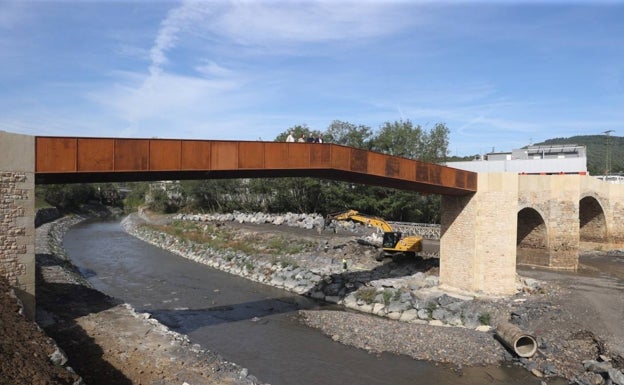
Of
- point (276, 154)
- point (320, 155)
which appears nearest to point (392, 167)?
point (320, 155)

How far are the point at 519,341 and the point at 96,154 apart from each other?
1529cm

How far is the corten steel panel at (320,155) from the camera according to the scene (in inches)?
722

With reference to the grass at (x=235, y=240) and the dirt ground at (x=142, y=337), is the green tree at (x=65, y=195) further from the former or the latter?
the dirt ground at (x=142, y=337)

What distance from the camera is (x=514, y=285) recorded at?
898 inches

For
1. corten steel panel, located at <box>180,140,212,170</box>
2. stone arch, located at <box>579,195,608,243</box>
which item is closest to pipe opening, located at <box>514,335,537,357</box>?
corten steel panel, located at <box>180,140,212,170</box>

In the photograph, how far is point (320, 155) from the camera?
1847 cm

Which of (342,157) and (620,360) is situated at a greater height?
(342,157)

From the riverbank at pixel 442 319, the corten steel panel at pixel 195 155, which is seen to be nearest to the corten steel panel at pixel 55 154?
the corten steel panel at pixel 195 155

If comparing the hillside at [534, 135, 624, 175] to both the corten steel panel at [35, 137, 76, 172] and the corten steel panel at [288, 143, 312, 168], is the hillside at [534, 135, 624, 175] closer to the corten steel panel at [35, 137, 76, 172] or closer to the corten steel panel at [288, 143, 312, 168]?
the corten steel panel at [288, 143, 312, 168]

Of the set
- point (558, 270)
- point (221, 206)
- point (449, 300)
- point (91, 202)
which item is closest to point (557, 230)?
point (558, 270)

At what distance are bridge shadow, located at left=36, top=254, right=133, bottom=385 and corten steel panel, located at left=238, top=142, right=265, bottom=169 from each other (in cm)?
720

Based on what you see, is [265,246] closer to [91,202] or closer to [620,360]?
[620,360]

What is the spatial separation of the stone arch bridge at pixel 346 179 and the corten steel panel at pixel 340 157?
0.13ft

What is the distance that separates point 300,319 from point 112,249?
2784cm
